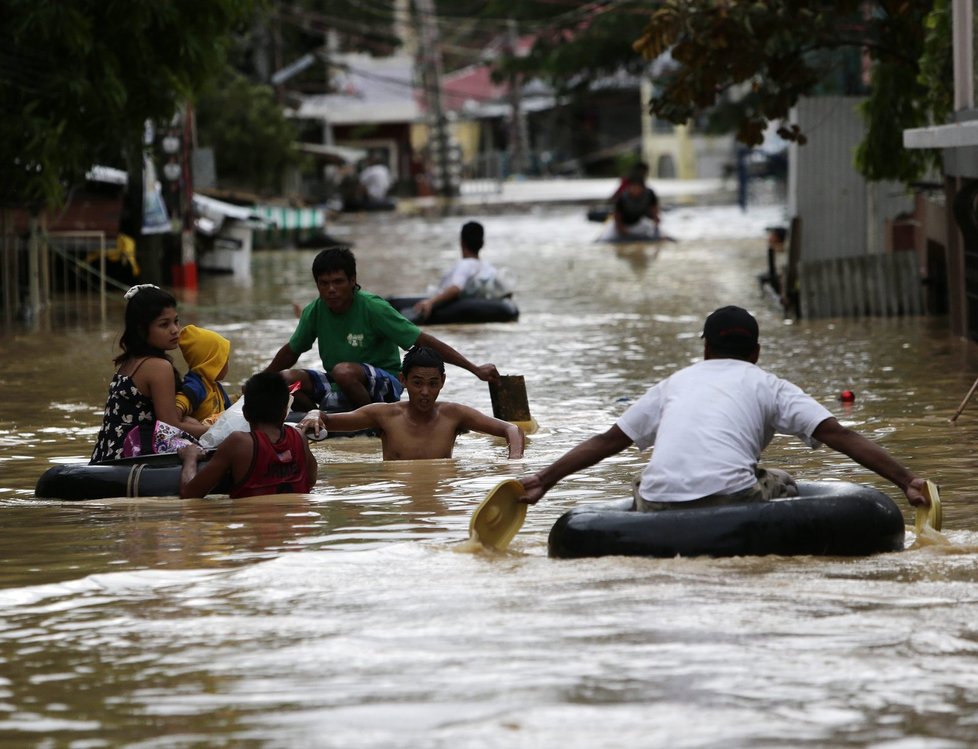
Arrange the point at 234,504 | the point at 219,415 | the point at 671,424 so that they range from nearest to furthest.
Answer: the point at 671,424, the point at 234,504, the point at 219,415

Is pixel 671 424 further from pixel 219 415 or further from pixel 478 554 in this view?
pixel 219 415

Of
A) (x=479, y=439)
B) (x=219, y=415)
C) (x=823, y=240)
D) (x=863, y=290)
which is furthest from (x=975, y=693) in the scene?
(x=823, y=240)

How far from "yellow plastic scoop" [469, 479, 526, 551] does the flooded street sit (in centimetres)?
11

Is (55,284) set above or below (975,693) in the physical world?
above

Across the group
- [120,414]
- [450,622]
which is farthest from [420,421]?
[450,622]

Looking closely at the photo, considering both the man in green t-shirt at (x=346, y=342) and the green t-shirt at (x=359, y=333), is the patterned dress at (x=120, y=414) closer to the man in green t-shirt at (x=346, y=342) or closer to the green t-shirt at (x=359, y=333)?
the man in green t-shirt at (x=346, y=342)

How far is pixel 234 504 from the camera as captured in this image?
955 cm

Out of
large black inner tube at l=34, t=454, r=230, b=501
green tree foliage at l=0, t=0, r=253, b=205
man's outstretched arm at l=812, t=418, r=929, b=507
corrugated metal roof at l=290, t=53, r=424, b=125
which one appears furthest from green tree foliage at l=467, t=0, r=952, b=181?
corrugated metal roof at l=290, t=53, r=424, b=125

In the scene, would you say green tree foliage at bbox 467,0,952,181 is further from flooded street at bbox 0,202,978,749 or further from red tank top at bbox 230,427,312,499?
red tank top at bbox 230,427,312,499

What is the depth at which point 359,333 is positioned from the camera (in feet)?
40.8

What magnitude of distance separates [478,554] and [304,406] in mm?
4545

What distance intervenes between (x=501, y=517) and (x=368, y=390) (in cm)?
430

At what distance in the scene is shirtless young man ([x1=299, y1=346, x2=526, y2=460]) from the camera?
1070 cm

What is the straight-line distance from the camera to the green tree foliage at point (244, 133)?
3844 cm
